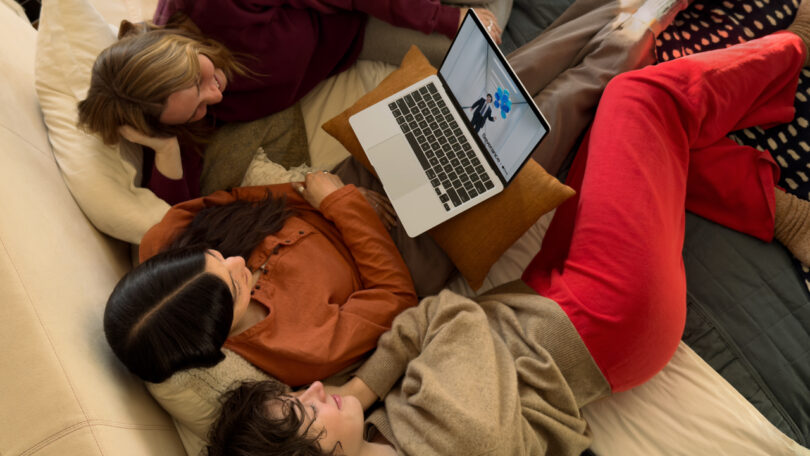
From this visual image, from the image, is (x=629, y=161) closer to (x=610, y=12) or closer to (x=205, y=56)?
(x=610, y=12)

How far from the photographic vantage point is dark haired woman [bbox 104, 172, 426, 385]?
964mm

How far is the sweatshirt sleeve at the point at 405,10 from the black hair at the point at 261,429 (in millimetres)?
1109

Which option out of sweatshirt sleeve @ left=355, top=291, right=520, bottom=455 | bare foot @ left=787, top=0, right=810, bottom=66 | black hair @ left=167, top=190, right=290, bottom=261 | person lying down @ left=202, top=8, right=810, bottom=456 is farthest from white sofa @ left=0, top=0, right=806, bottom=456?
bare foot @ left=787, top=0, right=810, bottom=66

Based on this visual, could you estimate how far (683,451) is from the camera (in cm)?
116

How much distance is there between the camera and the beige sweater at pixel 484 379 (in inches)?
38.3

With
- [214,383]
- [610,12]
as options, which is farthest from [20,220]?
[610,12]

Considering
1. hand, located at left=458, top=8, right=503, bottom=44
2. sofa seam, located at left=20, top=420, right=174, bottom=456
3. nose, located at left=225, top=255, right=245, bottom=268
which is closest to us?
sofa seam, located at left=20, top=420, right=174, bottom=456

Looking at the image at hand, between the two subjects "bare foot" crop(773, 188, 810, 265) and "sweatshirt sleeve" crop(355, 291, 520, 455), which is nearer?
"sweatshirt sleeve" crop(355, 291, 520, 455)

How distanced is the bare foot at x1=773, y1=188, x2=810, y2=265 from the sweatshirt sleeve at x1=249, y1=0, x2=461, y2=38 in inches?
42.9

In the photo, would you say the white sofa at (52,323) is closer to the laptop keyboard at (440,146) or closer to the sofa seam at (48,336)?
the sofa seam at (48,336)

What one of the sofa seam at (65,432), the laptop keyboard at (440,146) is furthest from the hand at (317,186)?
the sofa seam at (65,432)

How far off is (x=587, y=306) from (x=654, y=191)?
0.35 metres

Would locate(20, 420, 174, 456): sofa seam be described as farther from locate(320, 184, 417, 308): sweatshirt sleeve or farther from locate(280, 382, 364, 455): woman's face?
locate(320, 184, 417, 308): sweatshirt sleeve

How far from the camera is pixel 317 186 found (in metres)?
1.40
